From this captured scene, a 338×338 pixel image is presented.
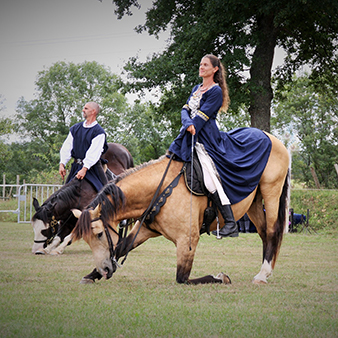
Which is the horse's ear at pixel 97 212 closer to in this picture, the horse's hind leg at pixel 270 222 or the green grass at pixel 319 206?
the horse's hind leg at pixel 270 222

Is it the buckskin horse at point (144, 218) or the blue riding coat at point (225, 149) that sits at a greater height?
the blue riding coat at point (225, 149)

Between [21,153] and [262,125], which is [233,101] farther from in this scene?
[21,153]

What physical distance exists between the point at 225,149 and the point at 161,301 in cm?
230

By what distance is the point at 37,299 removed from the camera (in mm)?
4730

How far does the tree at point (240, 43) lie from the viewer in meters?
18.4

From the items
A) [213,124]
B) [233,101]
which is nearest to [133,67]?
[233,101]

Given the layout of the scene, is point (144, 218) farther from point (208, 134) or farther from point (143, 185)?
point (208, 134)

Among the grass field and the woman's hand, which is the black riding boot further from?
the woman's hand

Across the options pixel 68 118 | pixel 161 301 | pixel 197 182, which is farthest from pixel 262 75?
pixel 68 118

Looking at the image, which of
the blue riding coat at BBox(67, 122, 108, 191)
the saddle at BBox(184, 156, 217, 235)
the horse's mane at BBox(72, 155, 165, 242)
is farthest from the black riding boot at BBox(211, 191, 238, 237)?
the blue riding coat at BBox(67, 122, 108, 191)

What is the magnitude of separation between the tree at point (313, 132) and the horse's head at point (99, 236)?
118ft

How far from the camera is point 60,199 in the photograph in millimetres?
8102

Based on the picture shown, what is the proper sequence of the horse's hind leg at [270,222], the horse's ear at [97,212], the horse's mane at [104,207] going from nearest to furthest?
the horse's mane at [104,207], the horse's ear at [97,212], the horse's hind leg at [270,222]

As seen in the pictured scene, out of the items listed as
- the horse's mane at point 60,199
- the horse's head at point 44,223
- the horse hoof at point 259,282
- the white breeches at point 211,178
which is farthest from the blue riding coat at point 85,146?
the horse hoof at point 259,282
